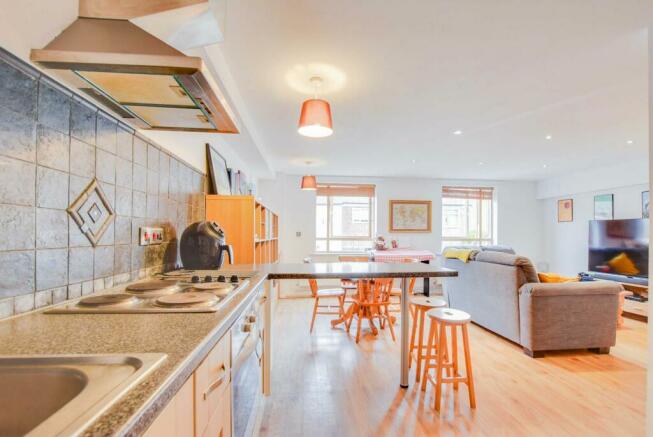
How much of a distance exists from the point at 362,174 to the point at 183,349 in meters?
5.88

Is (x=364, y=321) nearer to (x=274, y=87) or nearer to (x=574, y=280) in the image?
(x=574, y=280)

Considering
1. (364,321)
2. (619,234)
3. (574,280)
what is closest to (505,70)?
(574,280)

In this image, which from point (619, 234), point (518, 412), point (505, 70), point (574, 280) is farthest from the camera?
point (619, 234)

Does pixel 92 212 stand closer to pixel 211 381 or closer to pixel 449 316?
pixel 211 381

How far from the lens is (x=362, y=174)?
20.9ft

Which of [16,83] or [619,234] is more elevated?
[16,83]

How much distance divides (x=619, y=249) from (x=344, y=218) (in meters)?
4.65

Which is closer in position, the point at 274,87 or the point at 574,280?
the point at 274,87

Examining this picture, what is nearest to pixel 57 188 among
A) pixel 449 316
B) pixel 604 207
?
pixel 449 316

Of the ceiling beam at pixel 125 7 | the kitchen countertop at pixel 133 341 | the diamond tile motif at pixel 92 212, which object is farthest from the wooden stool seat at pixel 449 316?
the ceiling beam at pixel 125 7

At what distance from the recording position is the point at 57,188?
1084mm

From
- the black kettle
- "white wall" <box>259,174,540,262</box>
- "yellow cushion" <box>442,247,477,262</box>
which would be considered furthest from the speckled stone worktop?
"white wall" <box>259,174,540,262</box>

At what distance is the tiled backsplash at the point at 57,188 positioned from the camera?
3.00 feet

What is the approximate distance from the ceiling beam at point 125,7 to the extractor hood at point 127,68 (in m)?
0.02
